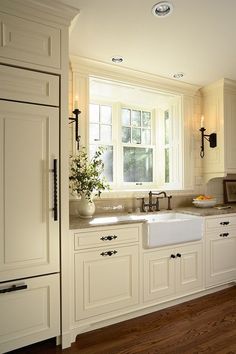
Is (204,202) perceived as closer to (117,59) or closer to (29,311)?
(117,59)

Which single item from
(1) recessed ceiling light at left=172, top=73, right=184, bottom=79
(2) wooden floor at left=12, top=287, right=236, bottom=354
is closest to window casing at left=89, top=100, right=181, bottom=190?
(1) recessed ceiling light at left=172, top=73, right=184, bottom=79

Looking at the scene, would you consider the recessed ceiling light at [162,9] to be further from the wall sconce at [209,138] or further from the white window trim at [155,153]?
the wall sconce at [209,138]

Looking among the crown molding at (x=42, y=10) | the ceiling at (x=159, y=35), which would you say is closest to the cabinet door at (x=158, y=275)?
the ceiling at (x=159, y=35)

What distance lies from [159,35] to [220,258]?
240cm

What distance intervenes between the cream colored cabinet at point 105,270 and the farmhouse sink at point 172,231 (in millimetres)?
114

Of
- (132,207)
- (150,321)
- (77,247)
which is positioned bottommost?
(150,321)

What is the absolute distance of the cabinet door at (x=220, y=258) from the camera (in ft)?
9.00

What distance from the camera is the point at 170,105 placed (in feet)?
11.6

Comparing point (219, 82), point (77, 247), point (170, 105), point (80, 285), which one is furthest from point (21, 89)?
point (219, 82)

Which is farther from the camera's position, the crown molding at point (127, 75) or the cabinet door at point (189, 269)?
the crown molding at point (127, 75)

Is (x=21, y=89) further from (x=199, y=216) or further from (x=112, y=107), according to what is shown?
(x=199, y=216)

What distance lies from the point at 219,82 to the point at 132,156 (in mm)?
1473

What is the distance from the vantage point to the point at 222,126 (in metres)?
3.23

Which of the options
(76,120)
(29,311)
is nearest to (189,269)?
(29,311)
